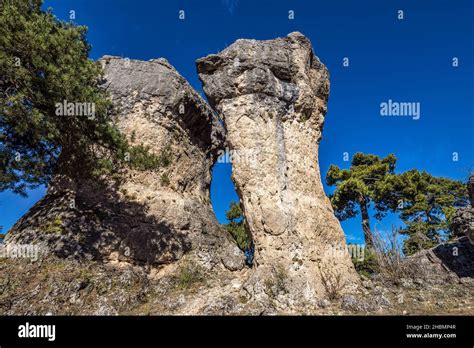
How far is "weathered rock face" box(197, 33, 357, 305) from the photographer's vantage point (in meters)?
9.59

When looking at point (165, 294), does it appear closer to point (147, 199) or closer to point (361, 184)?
point (147, 199)

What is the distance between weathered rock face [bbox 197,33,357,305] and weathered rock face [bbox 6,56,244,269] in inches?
115

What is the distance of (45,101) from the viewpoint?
324 inches

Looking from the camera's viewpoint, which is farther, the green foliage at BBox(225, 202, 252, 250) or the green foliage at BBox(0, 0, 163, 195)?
the green foliage at BBox(225, 202, 252, 250)

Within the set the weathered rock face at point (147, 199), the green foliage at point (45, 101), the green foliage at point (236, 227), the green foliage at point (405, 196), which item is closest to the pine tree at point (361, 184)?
the green foliage at point (405, 196)

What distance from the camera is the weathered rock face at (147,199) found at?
1041 centimetres

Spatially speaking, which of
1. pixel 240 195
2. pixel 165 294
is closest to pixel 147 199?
pixel 165 294

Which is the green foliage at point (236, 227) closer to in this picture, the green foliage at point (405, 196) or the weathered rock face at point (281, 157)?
Result: the green foliage at point (405, 196)

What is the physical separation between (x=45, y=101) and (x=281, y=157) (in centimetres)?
815

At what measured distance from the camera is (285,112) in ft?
38.5

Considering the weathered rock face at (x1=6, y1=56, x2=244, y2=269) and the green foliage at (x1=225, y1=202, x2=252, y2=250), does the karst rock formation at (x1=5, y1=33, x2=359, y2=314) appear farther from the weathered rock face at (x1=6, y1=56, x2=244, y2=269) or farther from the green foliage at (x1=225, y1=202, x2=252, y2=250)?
the green foliage at (x1=225, y1=202, x2=252, y2=250)

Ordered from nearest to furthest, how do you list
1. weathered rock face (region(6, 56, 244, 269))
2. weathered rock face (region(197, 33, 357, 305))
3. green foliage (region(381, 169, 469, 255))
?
weathered rock face (region(197, 33, 357, 305)) → weathered rock face (region(6, 56, 244, 269)) → green foliage (region(381, 169, 469, 255))

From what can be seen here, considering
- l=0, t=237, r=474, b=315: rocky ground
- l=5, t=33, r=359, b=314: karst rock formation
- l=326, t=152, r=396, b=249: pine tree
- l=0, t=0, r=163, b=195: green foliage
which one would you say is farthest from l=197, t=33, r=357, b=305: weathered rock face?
l=326, t=152, r=396, b=249: pine tree
